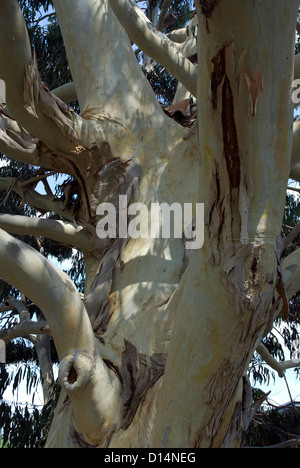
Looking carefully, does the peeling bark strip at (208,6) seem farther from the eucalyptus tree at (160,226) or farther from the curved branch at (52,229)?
the curved branch at (52,229)

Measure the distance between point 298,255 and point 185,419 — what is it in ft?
2.73

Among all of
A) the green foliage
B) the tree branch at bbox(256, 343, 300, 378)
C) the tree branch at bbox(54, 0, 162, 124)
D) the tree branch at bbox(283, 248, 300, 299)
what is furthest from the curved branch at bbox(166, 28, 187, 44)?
the green foliage

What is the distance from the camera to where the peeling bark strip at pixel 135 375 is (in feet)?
5.45

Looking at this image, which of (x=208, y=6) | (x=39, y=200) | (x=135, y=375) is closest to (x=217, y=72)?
(x=208, y=6)

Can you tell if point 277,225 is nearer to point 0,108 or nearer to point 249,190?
point 249,190

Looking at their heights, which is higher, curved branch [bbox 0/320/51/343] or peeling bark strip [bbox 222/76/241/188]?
curved branch [bbox 0/320/51/343]

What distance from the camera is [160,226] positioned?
214 cm

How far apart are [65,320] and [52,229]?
101 centimetres

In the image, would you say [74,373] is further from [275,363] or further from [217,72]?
[275,363]

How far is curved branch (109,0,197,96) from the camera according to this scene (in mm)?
2211

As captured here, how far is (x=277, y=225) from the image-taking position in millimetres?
1292

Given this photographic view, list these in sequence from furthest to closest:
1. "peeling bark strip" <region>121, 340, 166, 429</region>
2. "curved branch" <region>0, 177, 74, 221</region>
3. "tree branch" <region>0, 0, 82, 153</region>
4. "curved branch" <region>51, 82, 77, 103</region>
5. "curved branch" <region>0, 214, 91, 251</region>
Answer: "curved branch" <region>51, 82, 77, 103</region>, "curved branch" <region>0, 177, 74, 221</region>, "curved branch" <region>0, 214, 91, 251</region>, "tree branch" <region>0, 0, 82, 153</region>, "peeling bark strip" <region>121, 340, 166, 429</region>

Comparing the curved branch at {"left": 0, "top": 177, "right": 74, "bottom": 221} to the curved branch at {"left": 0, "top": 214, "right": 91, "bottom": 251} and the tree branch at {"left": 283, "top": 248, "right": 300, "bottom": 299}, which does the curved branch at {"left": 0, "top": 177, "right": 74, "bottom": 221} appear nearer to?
the curved branch at {"left": 0, "top": 214, "right": 91, "bottom": 251}

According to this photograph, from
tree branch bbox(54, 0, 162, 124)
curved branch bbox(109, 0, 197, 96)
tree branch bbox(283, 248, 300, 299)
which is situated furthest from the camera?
tree branch bbox(54, 0, 162, 124)
